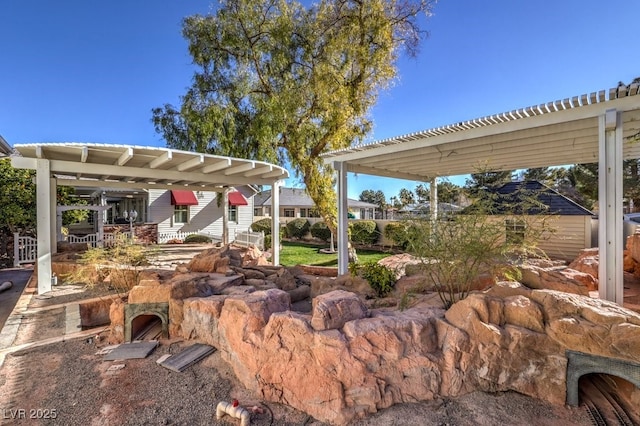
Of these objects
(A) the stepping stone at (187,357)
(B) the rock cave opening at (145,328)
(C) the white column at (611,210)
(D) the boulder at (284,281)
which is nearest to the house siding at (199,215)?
(D) the boulder at (284,281)

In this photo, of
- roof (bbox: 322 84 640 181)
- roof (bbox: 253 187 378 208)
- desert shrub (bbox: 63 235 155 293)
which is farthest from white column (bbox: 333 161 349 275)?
roof (bbox: 253 187 378 208)

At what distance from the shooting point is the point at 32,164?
278 inches

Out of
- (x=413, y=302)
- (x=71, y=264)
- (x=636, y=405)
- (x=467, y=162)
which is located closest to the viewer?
(x=636, y=405)

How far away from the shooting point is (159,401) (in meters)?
3.56

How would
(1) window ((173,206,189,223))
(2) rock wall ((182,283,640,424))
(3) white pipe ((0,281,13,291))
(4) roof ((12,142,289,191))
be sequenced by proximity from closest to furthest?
(2) rock wall ((182,283,640,424)), (4) roof ((12,142,289,191)), (3) white pipe ((0,281,13,291)), (1) window ((173,206,189,223))

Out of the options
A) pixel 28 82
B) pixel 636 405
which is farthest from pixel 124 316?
pixel 28 82

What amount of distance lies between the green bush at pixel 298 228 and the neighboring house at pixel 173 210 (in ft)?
10.4

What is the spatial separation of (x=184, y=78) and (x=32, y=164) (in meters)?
7.08

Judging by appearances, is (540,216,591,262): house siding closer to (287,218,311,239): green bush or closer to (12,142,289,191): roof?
(12,142,289,191): roof

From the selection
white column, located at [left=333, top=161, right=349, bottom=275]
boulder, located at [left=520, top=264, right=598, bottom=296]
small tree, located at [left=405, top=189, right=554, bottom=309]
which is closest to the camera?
small tree, located at [left=405, top=189, right=554, bottom=309]

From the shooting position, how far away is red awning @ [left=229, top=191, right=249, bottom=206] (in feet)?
64.0

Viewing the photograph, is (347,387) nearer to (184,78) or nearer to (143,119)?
(184,78)

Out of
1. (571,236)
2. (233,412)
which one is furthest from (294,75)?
(571,236)

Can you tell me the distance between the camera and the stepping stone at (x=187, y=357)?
423cm
